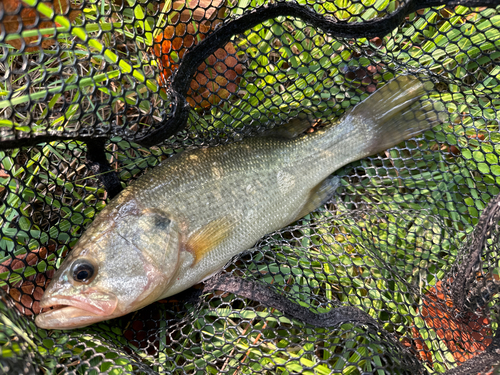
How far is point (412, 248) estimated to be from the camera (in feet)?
9.18

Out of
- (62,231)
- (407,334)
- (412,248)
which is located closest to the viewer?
(407,334)

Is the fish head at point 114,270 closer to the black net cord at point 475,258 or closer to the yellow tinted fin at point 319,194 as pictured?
the yellow tinted fin at point 319,194

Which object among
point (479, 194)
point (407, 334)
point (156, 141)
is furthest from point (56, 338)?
point (479, 194)

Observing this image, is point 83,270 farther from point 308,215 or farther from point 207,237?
point 308,215

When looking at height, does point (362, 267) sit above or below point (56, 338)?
above

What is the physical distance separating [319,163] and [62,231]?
1.92 metres

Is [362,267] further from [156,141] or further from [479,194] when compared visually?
[156,141]

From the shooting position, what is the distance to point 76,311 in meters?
2.13

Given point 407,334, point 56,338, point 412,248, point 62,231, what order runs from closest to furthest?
1. point 56,338
2. point 407,334
3. point 62,231
4. point 412,248

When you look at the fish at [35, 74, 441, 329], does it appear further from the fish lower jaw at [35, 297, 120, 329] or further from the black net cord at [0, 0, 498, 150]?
the black net cord at [0, 0, 498, 150]

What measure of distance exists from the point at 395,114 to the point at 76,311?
2533 mm

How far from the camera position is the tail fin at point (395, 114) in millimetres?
2738

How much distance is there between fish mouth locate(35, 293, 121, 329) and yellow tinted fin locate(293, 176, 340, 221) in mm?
1462

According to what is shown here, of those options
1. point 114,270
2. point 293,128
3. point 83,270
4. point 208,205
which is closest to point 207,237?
point 208,205
